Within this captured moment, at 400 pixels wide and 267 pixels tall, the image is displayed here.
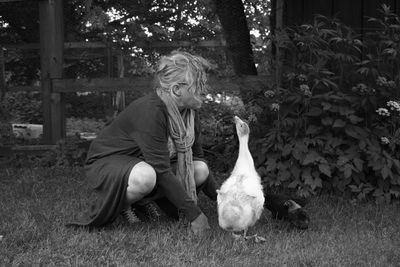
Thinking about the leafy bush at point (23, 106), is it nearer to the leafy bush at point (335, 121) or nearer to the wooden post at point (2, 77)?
the wooden post at point (2, 77)

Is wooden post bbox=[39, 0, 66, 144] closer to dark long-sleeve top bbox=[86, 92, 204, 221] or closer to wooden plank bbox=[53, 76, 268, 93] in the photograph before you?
wooden plank bbox=[53, 76, 268, 93]

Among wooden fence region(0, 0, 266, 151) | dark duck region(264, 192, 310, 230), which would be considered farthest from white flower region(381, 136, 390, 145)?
wooden fence region(0, 0, 266, 151)

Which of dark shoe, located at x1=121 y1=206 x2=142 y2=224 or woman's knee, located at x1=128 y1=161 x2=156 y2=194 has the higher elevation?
woman's knee, located at x1=128 y1=161 x2=156 y2=194

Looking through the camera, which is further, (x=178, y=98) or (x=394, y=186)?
(x=394, y=186)

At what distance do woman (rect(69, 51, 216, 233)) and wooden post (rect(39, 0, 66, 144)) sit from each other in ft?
8.92

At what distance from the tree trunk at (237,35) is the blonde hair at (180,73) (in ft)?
9.79

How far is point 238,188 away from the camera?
3350 mm

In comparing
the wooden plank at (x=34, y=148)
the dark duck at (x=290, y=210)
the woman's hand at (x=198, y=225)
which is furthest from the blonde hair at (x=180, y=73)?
the wooden plank at (x=34, y=148)

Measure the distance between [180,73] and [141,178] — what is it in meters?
0.71

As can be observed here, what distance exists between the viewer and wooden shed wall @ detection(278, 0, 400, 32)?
5840mm

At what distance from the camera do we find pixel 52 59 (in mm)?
6383

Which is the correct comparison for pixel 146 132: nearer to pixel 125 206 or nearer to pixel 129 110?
pixel 129 110

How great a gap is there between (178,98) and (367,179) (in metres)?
2.03

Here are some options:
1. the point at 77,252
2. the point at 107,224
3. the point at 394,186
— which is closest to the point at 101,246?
the point at 77,252
